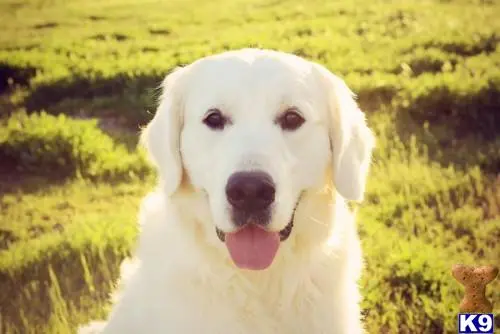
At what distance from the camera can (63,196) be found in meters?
3.91

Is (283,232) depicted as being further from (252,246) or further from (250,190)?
(250,190)

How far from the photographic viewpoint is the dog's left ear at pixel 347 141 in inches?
94.5

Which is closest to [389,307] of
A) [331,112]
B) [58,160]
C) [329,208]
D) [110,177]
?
[329,208]

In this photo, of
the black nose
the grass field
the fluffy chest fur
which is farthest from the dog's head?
the grass field

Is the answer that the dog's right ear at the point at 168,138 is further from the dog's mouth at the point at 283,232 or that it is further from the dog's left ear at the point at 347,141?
the dog's left ear at the point at 347,141

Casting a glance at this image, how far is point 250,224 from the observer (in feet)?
7.37

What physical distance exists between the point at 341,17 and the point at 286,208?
259 centimetres

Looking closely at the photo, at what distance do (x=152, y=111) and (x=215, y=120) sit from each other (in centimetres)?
198

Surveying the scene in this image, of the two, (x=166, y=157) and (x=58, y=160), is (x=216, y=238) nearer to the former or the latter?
(x=166, y=157)

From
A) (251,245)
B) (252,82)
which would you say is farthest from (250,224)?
(252,82)

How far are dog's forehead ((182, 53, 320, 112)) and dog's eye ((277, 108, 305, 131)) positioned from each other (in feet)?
0.13

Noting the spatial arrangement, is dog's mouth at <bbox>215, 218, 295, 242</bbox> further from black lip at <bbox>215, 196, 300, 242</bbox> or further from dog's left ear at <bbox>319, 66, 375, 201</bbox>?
dog's left ear at <bbox>319, 66, 375, 201</bbox>

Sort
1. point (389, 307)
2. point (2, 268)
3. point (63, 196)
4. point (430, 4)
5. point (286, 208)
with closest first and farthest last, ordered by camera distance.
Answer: point (286, 208)
point (389, 307)
point (2, 268)
point (63, 196)
point (430, 4)

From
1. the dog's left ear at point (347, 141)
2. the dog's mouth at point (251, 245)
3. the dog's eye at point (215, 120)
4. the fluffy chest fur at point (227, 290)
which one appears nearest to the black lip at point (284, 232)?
the dog's mouth at point (251, 245)
